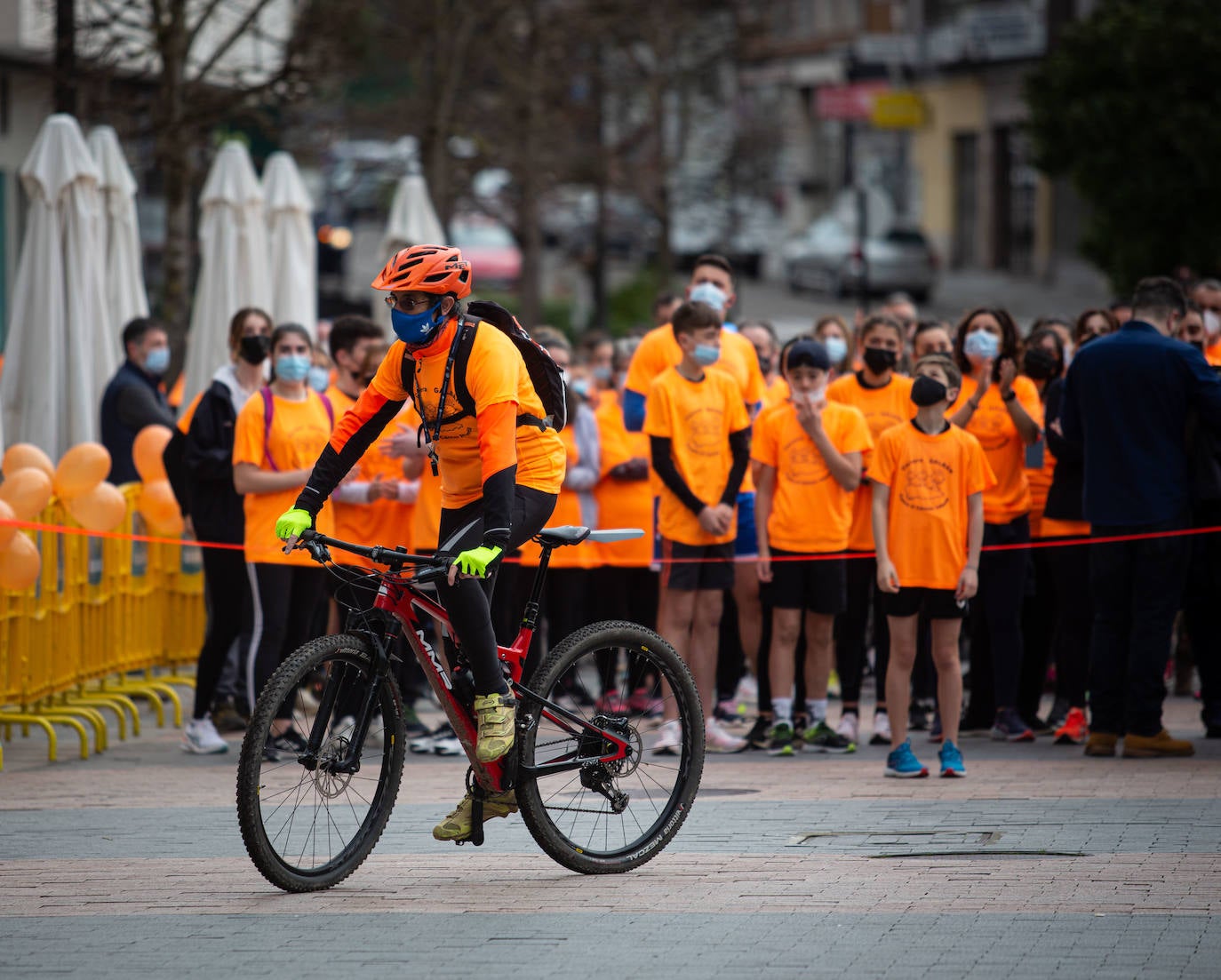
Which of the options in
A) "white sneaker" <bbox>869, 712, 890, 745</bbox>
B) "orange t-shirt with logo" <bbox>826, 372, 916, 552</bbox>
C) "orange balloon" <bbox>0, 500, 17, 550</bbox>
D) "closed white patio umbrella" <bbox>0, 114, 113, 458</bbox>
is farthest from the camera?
"closed white patio umbrella" <bbox>0, 114, 113, 458</bbox>

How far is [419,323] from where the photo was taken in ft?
21.7

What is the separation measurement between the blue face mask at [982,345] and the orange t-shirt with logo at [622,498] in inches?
90.1

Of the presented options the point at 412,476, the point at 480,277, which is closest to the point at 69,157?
the point at 412,476

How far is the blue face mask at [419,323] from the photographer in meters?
6.62

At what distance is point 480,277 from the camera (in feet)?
124

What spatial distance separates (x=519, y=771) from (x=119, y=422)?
656cm

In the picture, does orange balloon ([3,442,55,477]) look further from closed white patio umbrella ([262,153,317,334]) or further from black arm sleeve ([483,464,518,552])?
closed white patio umbrella ([262,153,317,334])

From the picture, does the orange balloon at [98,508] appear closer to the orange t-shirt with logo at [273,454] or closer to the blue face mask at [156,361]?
the orange t-shirt with logo at [273,454]

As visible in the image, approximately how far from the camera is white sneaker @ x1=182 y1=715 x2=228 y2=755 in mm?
9992

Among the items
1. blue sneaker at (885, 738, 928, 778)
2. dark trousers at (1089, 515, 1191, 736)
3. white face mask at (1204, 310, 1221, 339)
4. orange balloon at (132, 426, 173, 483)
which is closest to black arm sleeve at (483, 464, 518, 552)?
blue sneaker at (885, 738, 928, 778)

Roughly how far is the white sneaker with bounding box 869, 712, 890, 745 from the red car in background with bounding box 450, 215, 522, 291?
26677 millimetres

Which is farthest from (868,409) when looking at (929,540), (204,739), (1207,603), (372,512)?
(204,739)

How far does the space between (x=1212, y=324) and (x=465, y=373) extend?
6791mm

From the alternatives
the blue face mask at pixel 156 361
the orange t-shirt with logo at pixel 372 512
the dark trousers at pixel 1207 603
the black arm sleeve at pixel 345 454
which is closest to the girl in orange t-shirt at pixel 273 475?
the orange t-shirt with logo at pixel 372 512
